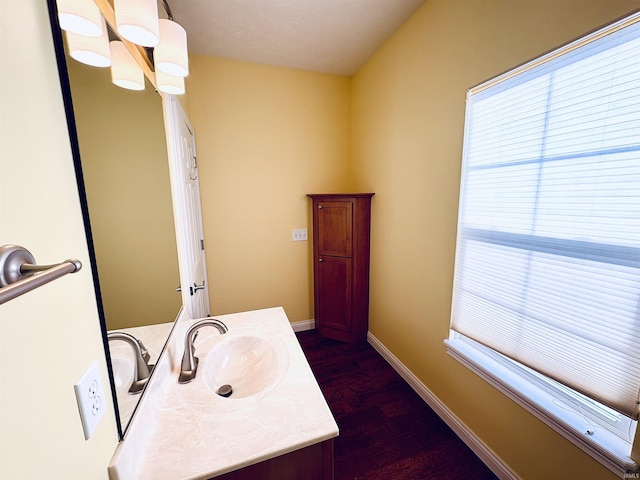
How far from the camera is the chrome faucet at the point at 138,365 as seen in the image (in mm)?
724

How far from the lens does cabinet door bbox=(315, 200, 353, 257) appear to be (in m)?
2.36

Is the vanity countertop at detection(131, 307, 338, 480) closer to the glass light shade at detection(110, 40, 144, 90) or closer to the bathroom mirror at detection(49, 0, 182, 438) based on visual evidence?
the bathroom mirror at detection(49, 0, 182, 438)

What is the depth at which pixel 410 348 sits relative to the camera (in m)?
1.97

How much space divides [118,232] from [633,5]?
174 centimetres

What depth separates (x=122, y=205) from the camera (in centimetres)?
69

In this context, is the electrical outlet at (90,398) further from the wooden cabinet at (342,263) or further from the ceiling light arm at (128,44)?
the wooden cabinet at (342,263)

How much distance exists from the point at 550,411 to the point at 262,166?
255 centimetres

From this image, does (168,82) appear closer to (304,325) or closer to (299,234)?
(299,234)

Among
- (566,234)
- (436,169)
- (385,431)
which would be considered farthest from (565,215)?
(385,431)

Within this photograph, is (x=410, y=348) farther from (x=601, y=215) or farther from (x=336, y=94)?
(x=336, y=94)

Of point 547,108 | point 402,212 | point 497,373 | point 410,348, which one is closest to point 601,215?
point 547,108

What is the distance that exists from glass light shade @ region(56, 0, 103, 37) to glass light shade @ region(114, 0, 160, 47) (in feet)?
0.57

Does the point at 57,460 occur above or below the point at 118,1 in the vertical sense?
below

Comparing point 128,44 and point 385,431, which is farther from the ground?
point 128,44
